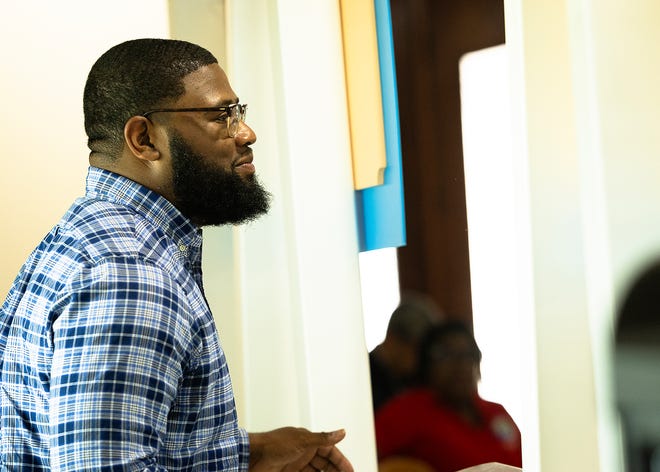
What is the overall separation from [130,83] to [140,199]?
0.22 meters

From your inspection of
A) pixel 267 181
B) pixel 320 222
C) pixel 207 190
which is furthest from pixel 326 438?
pixel 267 181

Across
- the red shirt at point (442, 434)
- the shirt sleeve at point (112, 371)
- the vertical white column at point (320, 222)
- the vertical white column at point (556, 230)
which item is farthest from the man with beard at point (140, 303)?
the vertical white column at point (320, 222)

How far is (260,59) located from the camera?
8.04 feet

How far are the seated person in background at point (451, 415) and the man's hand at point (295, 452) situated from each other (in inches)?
25.1

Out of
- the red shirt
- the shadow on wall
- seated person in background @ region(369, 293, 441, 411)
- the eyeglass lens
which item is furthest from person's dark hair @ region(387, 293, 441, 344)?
the eyeglass lens

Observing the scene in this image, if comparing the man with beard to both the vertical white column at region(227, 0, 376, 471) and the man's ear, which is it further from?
the vertical white column at region(227, 0, 376, 471)

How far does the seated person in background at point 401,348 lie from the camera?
2.06 meters

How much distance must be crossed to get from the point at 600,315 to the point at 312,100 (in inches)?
41.8

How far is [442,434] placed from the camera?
6.54ft

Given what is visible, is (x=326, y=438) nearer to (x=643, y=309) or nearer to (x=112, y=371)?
(x=112, y=371)

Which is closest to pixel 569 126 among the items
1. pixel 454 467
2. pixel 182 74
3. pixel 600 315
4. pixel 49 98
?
pixel 600 315

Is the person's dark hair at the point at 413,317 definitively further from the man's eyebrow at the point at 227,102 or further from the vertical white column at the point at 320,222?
the man's eyebrow at the point at 227,102

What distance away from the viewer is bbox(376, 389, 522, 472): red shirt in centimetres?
186

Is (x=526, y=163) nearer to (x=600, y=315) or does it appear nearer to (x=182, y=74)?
(x=600, y=315)
